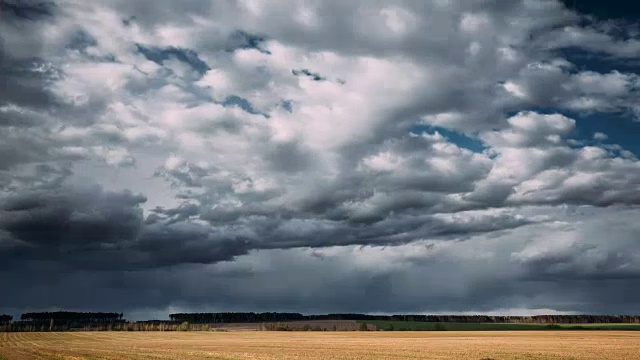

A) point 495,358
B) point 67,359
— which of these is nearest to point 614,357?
point 495,358

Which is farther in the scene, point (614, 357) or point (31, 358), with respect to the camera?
point (31, 358)

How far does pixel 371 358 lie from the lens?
182 ft

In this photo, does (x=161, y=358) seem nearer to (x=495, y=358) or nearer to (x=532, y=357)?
(x=495, y=358)

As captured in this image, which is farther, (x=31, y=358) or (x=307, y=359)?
(x=31, y=358)

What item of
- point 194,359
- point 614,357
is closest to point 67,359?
point 194,359

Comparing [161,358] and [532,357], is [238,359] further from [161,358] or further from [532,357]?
[532,357]

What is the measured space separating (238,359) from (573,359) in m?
31.5

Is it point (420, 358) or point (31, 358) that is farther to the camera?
point (31, 358)

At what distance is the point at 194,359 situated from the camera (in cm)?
5450

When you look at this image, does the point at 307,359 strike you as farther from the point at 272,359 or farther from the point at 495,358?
the point at 495,358

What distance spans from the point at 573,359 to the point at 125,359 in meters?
42.3

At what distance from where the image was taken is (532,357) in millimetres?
Result: 57062

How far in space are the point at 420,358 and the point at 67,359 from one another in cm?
3424

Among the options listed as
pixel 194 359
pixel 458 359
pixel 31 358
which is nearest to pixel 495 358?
pixel 458 359
